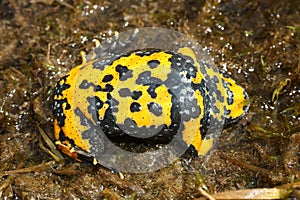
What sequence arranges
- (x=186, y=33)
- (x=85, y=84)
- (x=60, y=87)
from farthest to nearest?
(x=186, y=33) < (x=60, y=87) < (x=85, y=84)

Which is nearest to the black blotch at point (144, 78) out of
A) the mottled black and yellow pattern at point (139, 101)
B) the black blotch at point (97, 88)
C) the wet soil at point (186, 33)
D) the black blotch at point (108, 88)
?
the mottled black and yellow pattern at point (139, 101)

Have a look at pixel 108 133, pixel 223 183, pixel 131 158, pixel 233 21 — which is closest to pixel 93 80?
pixel 108 133

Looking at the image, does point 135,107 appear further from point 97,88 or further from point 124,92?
point 97,88

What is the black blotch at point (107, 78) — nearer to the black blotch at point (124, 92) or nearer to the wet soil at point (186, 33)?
the black blotch at point (124, 92)

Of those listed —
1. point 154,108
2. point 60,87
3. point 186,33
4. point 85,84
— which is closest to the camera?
point 154,108

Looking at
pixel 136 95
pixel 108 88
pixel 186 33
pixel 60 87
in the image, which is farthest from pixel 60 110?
pixel 186 33

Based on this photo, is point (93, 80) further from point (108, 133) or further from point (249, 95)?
point (249, 95)

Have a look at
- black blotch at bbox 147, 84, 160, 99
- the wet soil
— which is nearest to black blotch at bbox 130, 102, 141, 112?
black blotch at bbox 147, 84, 160, 99

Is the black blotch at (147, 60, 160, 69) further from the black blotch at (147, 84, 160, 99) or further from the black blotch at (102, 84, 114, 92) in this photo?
the black blotch at (102, 84, 114, 92)

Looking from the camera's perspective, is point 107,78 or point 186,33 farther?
point 186,33
